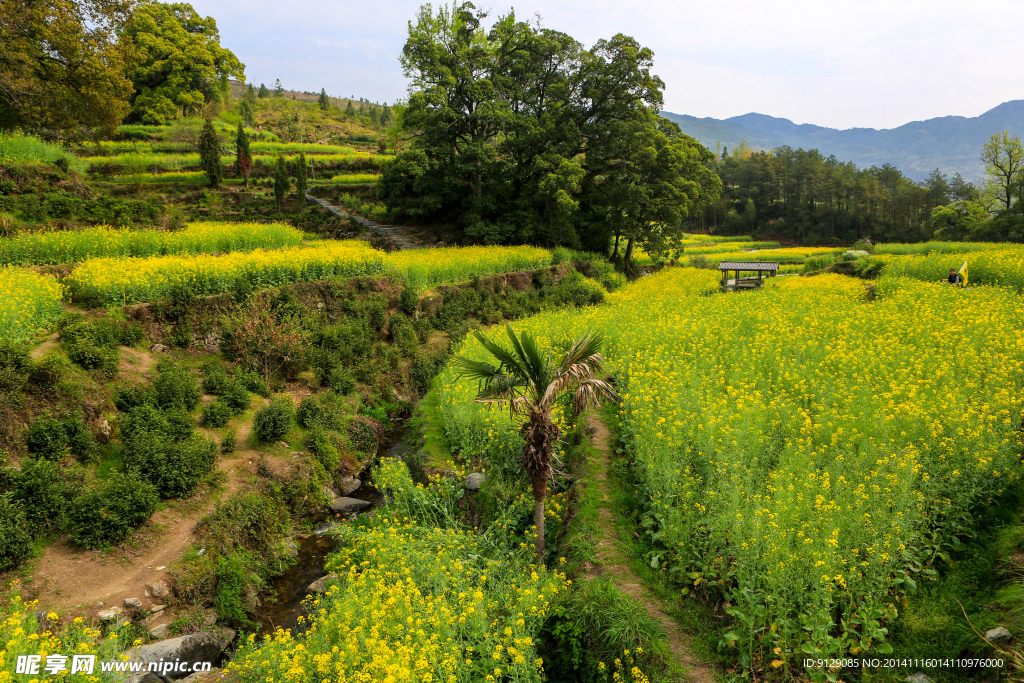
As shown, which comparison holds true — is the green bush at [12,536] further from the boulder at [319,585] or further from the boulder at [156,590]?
the boulder at [319,585]

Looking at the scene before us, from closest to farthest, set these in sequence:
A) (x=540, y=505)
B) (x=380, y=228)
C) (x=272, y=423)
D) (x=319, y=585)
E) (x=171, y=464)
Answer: (x=540, y=505) < (x=319, y=585) < (x=171, y=464) < (x=272, y=423) < (x=380, y=228)

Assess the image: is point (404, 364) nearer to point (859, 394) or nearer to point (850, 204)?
Answer: point (859, 394)

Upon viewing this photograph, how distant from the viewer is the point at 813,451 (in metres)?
8.34

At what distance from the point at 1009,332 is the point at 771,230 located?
2749 inches

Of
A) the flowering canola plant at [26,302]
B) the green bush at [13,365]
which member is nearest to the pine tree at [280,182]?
the flowering canola plant at [26,302]

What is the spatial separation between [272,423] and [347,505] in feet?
8.73

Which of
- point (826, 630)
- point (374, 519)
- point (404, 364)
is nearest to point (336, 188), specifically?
point (404, 364)

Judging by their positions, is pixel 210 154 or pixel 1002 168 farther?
pixel 1002 168

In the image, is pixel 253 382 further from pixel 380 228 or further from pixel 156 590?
pixel 380 228

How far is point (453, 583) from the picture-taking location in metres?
6.95

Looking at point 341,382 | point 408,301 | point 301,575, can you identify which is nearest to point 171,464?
point 301,575

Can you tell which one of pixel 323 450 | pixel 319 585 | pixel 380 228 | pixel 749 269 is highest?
pixel 380 228

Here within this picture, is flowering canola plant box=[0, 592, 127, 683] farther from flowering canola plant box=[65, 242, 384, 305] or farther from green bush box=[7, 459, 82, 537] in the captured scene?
flowering canola plant box=[65, 242, 384, 305]

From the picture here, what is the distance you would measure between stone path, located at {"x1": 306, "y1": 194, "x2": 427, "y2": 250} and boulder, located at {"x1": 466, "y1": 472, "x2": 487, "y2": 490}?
21236mm
